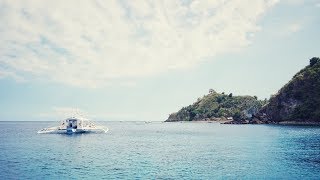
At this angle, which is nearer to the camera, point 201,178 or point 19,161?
point 201,178

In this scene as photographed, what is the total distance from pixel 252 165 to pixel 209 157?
1316 centimetres

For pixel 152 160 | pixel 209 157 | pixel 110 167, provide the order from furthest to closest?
pixel 209 157 → pixel 152 160 → pixel 110 167

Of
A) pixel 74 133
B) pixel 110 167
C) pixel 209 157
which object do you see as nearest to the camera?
pixel 110 167

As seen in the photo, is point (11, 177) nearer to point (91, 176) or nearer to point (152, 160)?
point (91, 176)

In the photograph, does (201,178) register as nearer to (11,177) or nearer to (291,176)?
(291,176)

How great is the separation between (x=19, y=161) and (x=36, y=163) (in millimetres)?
5264

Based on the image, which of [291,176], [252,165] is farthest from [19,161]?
[291,176]

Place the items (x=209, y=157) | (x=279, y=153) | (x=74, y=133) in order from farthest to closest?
1. (x=74, y=133)
2. (x=279, y=153)
3. (x=209, y=157)

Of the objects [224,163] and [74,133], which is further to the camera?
[74,133]

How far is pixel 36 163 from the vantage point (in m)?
60.9

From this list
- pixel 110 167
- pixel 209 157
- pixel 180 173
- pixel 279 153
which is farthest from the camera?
pixel 279 153

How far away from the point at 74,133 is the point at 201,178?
11036 cm

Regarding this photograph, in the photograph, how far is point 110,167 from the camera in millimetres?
57406

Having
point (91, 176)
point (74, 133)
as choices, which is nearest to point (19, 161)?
point (91, 176)
